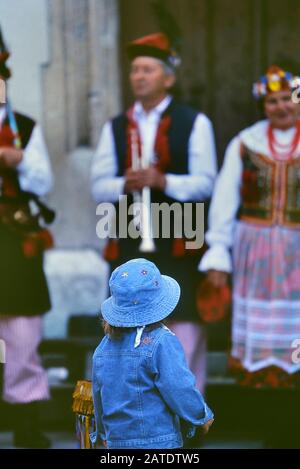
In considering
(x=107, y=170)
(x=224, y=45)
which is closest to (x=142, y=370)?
(x=107, y=170)

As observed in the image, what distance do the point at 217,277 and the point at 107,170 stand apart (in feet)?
2.40

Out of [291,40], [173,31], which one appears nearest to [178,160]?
[173,31]

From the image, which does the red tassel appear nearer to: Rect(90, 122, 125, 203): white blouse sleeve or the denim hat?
Rect(90, 122, 125, 203): white blouse sleeve

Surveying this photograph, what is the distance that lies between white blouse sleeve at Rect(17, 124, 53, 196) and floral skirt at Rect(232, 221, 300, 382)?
0.94 m

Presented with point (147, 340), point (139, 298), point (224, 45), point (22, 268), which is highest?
point (224, 45)

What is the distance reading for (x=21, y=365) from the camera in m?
5.71

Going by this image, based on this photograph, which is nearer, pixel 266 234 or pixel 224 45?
pixel 266 234

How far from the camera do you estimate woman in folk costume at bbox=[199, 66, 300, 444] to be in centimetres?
567

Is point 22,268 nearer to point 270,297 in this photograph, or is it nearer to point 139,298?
point 270,297

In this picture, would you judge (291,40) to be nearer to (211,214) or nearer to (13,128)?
(211,214)

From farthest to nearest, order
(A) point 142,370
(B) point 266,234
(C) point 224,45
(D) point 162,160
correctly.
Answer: (C) point 224,45
(D) point 162,160
(B) point 266,234
(A) point 142,370
